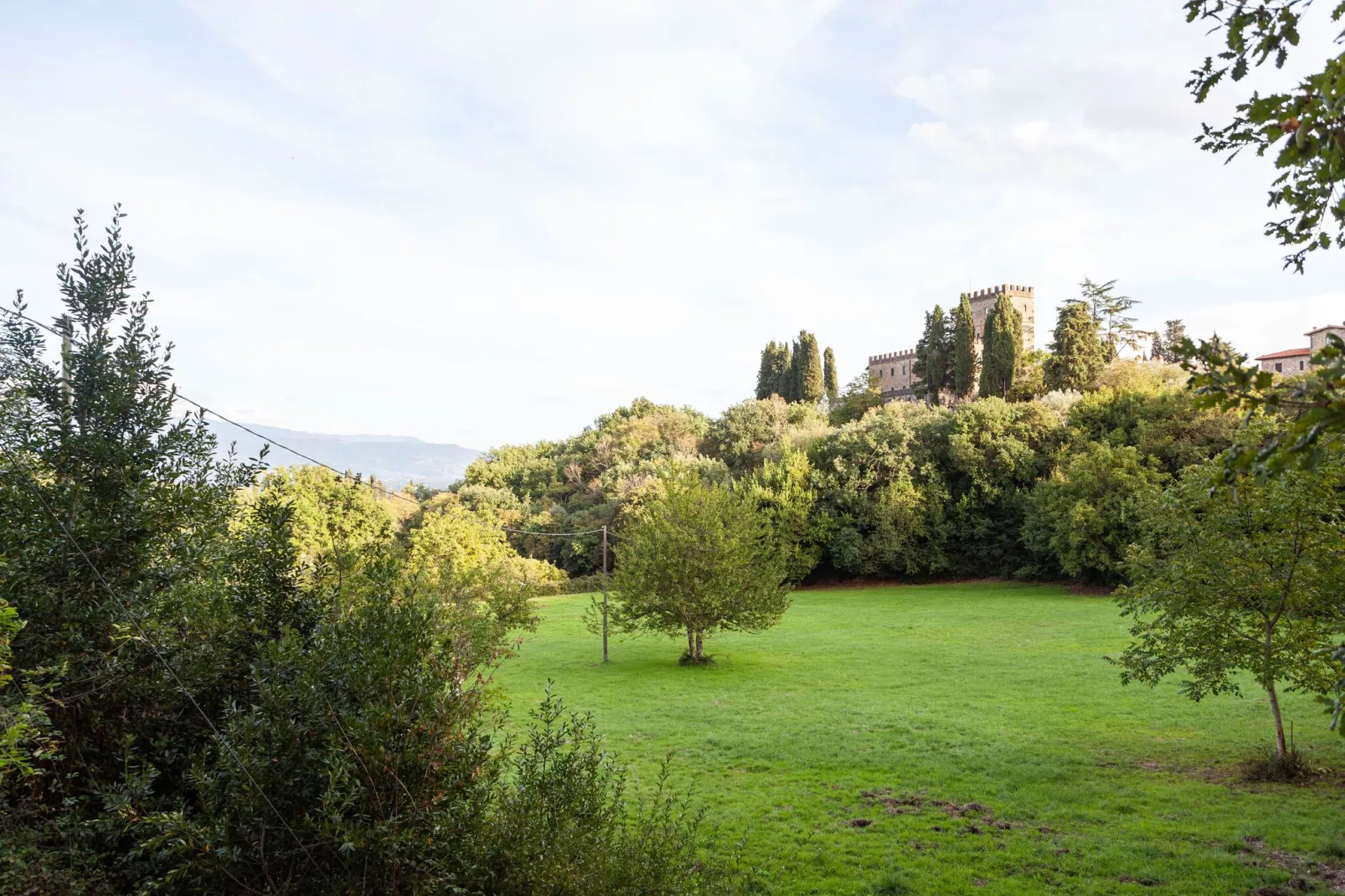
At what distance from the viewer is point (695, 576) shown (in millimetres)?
24250

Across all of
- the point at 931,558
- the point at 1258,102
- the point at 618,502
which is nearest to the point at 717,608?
the point at 1258,102

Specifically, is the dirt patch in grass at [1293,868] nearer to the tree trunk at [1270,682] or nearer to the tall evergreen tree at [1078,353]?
the tree trunk at [1270,682]

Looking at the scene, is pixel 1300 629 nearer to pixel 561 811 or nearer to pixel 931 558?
pixel 561 811

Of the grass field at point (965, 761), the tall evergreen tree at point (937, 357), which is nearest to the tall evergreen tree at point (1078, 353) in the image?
the tall evergreen tree at point (937, 357)

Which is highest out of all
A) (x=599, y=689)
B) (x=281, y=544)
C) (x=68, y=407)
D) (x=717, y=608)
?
(x=68, y=407)

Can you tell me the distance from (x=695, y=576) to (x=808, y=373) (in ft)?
186

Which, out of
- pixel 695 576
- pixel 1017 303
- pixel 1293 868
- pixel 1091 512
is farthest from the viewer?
pixel 1017 303

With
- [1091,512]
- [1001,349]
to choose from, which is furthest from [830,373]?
[1091,512]

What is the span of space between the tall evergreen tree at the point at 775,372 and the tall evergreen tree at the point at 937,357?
15.5m

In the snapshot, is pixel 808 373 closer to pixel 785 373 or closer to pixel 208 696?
pixel 785 373

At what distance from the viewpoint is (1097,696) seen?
1920 centimetres

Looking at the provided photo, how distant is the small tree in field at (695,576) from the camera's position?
2427 cm

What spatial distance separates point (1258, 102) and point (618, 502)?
1980 inches

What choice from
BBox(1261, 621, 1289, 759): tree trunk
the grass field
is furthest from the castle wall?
BBox(1261, 621, 1289, 759): tree trunk
